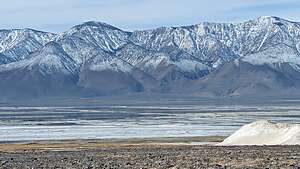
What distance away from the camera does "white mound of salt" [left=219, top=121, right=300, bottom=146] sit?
59.8m

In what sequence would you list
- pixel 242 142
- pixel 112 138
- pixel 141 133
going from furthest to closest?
pixel 141 133
pixel 112 138
pixel 242 142

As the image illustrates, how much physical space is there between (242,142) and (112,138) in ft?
72.2

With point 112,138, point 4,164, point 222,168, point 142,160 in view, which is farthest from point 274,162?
point 112,138

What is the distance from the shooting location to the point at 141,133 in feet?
299

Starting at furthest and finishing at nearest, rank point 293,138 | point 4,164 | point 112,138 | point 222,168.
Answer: point 112,138 → point 293,138 → point 4,164 → point 222,168

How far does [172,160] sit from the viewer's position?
36.2 meters

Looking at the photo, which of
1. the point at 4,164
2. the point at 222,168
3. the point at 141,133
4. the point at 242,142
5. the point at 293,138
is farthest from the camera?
the point at 141,133

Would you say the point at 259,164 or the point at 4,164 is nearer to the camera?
the point at 259,164

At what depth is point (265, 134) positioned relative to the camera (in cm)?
6506

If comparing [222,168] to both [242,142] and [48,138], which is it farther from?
A: [48,138]

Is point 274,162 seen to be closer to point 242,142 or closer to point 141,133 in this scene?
point 242,142

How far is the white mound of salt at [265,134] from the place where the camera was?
5984cm

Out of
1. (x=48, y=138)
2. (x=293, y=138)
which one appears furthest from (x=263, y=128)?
(x=48, y=138)

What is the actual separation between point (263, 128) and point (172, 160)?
101 ft
